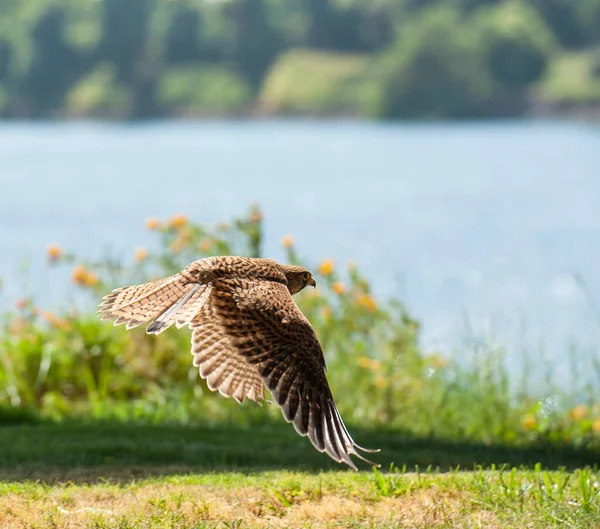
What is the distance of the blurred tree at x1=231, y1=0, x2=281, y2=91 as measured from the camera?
96.6 m

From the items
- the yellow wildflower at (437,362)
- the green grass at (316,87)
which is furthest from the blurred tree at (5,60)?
the yellow wildflower at (437,362)

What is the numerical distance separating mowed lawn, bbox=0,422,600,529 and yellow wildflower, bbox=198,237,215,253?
242 centimetres

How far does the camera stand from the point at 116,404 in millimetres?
8719

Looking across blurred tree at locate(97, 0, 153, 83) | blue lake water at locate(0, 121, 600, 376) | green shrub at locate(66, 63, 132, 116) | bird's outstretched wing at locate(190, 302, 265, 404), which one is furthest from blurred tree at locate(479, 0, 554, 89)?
bird's outstretched wing at locate(190, 302, 265, 404)

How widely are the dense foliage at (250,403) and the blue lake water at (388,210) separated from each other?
581 millimetres

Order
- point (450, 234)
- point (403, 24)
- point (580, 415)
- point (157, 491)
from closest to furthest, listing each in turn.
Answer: point (157, 491) < point (580, 415) < point (450, 234) < point (403, 24)

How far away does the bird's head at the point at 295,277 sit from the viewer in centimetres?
548

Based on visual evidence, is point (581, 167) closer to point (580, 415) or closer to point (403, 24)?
point (580, 415)

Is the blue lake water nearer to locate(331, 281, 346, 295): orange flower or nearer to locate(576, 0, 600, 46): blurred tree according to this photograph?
locate(331, 281, 346, 295): orange flower

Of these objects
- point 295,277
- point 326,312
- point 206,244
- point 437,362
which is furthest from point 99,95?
point 295,277

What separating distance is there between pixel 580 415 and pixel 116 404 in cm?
360

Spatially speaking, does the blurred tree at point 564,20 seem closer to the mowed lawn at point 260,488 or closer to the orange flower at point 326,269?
the orange flower at point 326,269

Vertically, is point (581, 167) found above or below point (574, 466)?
above

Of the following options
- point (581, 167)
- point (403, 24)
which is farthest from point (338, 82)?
point (581, 167)
